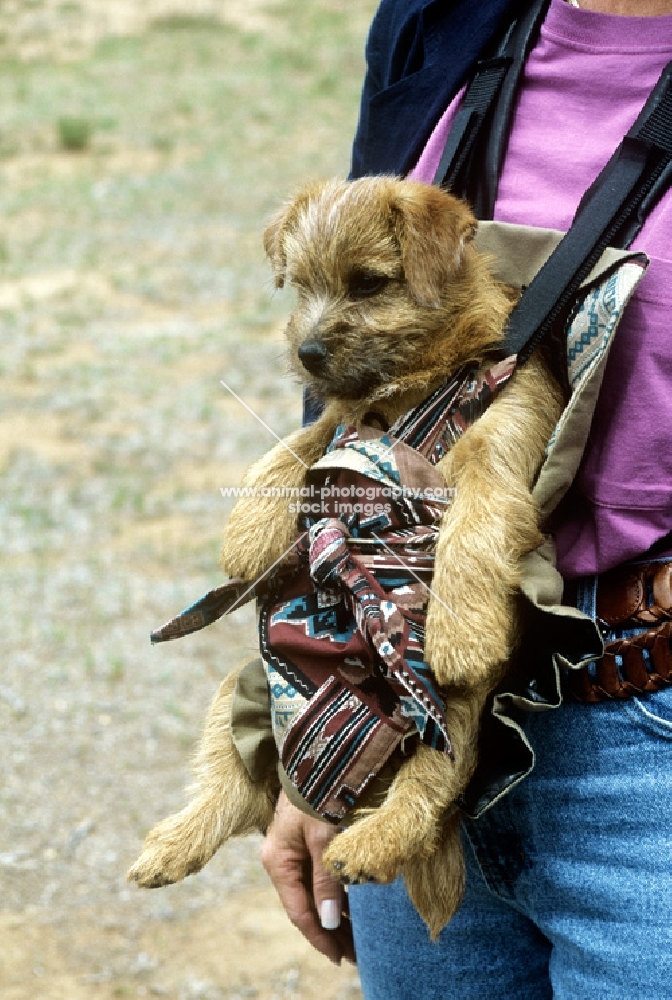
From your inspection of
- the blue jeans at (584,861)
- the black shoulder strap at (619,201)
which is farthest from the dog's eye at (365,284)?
the blue jeans at (584,861)

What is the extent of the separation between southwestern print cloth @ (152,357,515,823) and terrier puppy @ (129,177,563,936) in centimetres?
4

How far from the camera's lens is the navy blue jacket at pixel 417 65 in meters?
1.94

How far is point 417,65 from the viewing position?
2086mm

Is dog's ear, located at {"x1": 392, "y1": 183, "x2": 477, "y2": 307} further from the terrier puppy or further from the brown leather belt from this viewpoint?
the brown leather belt

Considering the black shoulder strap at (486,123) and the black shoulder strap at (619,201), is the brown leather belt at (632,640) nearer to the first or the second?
the black shoulder strap at (619,201)

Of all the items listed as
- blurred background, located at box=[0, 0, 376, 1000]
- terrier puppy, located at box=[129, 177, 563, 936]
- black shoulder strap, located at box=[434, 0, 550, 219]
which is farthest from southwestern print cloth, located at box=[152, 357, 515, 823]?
blurred background, located at box=[0, 0, 376, 1000]

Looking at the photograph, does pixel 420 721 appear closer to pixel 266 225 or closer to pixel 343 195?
pixel 343 195

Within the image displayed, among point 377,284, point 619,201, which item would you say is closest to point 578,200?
point 619,201

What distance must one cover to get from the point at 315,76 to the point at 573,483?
58.0 ft

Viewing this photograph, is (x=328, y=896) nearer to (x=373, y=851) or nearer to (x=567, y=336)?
(x=373, y=851)

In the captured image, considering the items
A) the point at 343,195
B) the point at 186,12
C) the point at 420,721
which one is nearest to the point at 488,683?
the point at 420,721

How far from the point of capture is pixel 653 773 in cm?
159

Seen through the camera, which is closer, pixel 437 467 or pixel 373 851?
pixel 373 851

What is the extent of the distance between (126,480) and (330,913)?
17.2 feet
